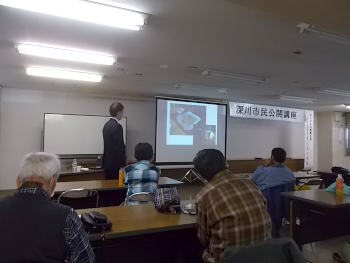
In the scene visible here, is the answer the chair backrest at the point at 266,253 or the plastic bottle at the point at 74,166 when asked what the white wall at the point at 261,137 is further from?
the chair backrest at the point at 266,253

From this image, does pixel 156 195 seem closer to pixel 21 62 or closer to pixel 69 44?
pixel 69 44

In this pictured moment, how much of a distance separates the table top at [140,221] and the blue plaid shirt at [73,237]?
0.27 m

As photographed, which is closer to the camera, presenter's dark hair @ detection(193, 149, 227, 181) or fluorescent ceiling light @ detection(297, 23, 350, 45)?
presenter's dark hair @ detection(193, 149, 227, 181)

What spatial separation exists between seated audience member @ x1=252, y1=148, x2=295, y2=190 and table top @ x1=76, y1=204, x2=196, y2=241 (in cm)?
143

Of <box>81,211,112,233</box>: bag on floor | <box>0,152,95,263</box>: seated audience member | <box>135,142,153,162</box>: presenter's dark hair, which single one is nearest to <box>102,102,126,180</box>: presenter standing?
<box>135,142,153,162</box>: presenter's dark hair

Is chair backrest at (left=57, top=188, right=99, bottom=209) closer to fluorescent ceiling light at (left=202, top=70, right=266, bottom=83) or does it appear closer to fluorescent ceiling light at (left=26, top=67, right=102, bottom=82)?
fluorescent ceiling light at (left=26, top=67, right=102, bottom=82)

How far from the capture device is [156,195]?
83.4 inches

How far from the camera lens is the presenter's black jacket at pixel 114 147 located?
364 centimetres

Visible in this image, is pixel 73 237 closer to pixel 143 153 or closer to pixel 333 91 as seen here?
pixel 143 153

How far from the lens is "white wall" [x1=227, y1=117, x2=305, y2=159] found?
8.37m

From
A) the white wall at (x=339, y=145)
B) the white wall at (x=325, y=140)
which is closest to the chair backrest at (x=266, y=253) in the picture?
the white wall at (x=325, y=140)

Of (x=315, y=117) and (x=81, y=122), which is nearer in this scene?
(x=81, y=122)

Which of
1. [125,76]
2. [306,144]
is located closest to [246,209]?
[125,76]

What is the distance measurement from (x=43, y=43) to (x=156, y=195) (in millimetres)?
2414
